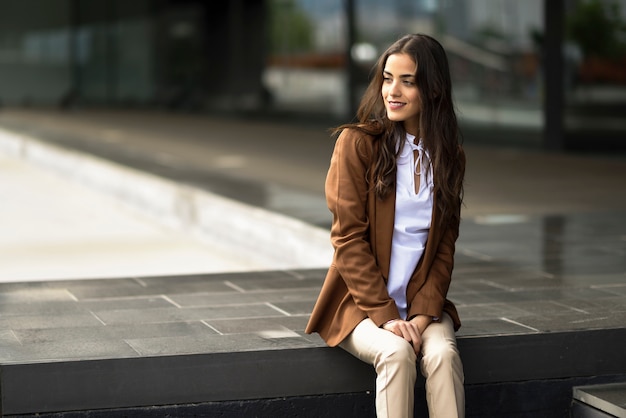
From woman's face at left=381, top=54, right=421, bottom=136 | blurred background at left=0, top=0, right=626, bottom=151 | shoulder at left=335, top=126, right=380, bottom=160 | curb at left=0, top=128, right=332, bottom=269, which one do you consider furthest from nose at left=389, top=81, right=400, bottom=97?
curb at left=0, top=128, right=332, bottom=269

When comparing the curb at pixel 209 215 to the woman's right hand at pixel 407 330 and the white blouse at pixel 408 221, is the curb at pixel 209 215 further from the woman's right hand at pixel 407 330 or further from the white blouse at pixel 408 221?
the woman's right hand at pixel 407 330

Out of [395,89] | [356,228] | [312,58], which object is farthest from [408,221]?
[312,58]

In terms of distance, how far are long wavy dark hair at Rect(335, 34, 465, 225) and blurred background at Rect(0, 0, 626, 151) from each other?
1.62ft

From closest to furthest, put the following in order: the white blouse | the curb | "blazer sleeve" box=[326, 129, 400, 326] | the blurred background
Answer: "blazer sleeve" box=[326, 129, 400, 326], the white blouse, the curb, the blurred background

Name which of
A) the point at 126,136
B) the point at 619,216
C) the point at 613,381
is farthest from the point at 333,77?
the point at 613,381

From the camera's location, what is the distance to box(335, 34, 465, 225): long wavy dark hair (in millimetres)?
3480

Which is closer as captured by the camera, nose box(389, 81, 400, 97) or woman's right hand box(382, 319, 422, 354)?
woman's right hand box(382, 319, 422, 354)

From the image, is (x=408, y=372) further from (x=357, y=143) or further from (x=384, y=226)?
(x=357, y=143)

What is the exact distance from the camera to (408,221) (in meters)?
3.55

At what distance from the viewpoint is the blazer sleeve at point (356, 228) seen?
3.42 metres

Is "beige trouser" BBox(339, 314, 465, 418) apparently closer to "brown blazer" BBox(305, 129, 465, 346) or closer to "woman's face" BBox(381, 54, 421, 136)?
"brown blazer" BBox(305, 129, 465, 346)

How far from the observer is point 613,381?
3977mm

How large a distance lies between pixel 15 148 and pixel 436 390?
47.1ft

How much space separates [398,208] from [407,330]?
1.38 ft
